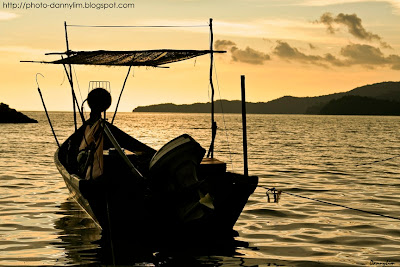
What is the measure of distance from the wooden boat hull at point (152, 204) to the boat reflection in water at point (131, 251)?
233 millimetres

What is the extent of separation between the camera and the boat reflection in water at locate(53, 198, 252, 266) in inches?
418

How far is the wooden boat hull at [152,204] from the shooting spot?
35.6ft

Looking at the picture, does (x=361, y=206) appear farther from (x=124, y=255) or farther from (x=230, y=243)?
(x=124, y=255)

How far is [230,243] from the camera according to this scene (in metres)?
11.9

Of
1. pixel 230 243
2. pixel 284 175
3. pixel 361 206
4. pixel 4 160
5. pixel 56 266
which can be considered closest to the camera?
pixel 56 266

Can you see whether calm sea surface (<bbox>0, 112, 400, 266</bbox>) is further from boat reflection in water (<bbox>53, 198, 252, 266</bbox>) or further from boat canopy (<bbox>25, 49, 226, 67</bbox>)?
boat canopy (<bbox>25, 49, 226, 67</bbox>)

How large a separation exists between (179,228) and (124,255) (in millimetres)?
1233

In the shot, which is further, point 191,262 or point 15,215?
point 15,215

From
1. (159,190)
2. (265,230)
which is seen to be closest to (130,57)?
(159,190)

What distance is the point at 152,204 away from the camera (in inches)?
434

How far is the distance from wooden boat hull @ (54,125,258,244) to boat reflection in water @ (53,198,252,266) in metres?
0.23

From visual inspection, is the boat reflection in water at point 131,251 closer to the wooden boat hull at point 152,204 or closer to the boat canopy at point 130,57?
the wooden boat hull at point 152,204

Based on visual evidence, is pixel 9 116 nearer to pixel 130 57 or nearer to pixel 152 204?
pixel 130 57

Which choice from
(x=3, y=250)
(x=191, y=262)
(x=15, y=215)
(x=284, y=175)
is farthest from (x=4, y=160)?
(x=191, y=262)
